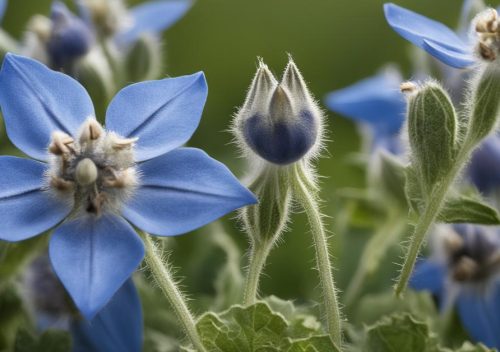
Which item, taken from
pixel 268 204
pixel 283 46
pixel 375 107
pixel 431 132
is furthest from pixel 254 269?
pixel 283 46

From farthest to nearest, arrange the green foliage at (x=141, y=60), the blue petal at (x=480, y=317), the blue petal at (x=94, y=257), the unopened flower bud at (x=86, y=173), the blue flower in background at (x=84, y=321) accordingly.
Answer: the green foliage at (x=141, y=60)
the blue petal at (x=480, y=317)
the blue flower in background at (x=84, y=321)
the unopened flower bud at (x=86, y=173)
the blue petal at (x=94, y=257)

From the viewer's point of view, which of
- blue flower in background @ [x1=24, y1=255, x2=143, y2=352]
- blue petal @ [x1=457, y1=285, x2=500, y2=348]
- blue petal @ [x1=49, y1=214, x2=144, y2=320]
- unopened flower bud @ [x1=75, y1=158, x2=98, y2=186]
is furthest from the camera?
blue petal @ [x1=457, y1=285, x2=500, y2=348]

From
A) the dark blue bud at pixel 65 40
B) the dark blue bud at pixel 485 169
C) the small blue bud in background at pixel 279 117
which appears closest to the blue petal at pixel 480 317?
the dark blue bud at pixel 485 169

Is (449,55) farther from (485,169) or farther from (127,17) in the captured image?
(127,17)

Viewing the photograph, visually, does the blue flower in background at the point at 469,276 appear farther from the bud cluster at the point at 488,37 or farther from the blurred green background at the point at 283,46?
the blurred green background at the point at 283,46

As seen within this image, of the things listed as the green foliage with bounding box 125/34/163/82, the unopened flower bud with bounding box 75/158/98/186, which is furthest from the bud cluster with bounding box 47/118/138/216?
the green foliage with bounding box 125/34/163/82

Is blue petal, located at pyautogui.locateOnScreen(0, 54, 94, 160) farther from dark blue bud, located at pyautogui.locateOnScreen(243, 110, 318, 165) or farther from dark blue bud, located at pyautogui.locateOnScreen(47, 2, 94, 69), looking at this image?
dark blue bud, located at pyautogui.locateOnScreen(47, 2, 94, 69)

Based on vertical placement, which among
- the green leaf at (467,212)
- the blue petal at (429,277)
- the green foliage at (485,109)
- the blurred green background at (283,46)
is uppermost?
the green foliage at (485,109)
